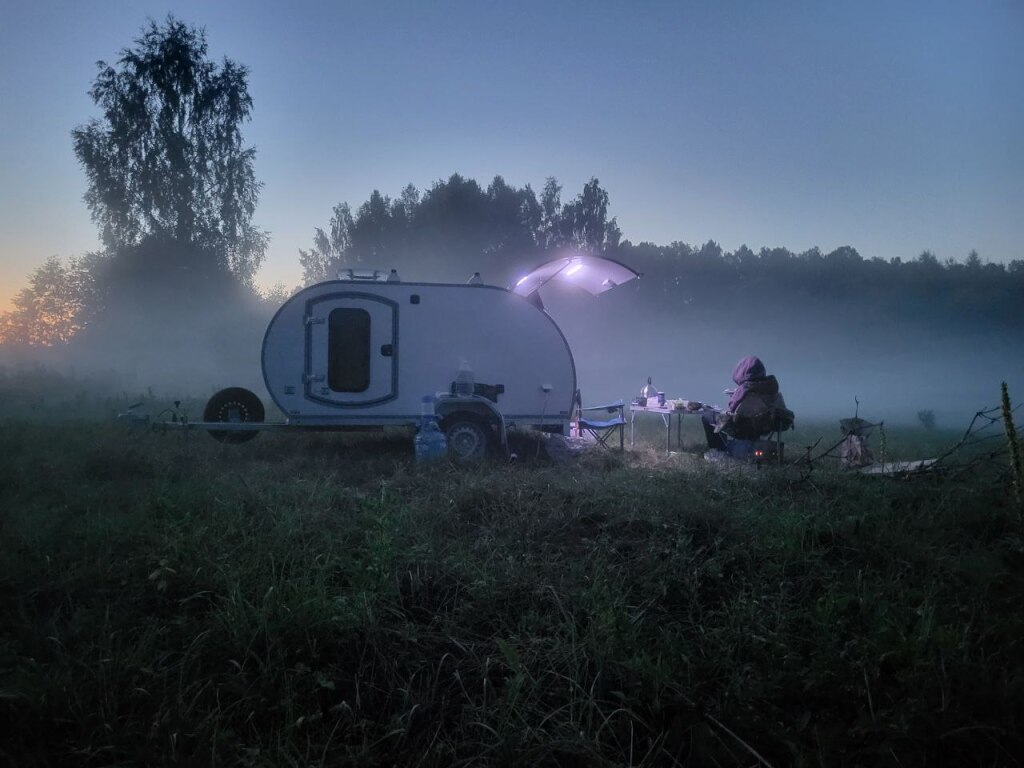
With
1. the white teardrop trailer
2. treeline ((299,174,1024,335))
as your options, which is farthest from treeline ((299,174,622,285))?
the white teardrop trailer

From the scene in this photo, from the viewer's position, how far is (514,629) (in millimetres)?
3018

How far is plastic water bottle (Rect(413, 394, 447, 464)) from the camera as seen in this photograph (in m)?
7.51

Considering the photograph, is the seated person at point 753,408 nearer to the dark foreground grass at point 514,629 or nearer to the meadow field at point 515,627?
the meadow field at point 515,627

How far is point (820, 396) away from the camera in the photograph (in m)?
27.3

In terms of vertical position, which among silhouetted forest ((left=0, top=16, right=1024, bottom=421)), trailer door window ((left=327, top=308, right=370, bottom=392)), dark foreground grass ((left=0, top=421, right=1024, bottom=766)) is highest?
silhouetted forest ((left=0, top=16, right=1024, bottom=421))

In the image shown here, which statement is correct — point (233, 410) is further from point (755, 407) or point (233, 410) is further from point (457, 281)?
point (457, 281)

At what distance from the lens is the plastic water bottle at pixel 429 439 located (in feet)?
24.6

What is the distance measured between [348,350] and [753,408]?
18.9 ft

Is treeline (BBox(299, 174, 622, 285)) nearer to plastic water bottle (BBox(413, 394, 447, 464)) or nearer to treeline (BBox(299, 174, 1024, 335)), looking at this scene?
treeline (BBox(299, 174, 1024, 335))

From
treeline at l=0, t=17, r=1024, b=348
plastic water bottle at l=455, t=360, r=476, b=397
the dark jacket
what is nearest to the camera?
the dark jacket

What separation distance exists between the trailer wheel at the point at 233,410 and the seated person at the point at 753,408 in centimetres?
680

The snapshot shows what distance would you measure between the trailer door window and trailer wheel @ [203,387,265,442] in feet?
4.10

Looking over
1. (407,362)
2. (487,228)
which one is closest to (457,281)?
(487,228)

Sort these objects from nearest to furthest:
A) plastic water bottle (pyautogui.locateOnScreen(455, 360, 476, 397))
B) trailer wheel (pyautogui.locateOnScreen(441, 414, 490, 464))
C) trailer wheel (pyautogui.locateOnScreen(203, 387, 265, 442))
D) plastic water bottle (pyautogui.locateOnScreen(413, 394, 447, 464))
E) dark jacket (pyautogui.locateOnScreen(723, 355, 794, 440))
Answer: plastic water bottle (pyautogui.locateOnScreen(413, 394, 447, 464)) → dark jacket (pyautogui.locateOnScreen(723, 355, 794, 440)) → trailer wheel (pyautogui.locateOnScreen(441, 414, 490, 464)) → plastic water bottle (pyautogui.locateOnScreen(455, 360, 476, 397)) → trailer wheel (pyautogui.locateOnScreen(203, 387, 265, 442))
